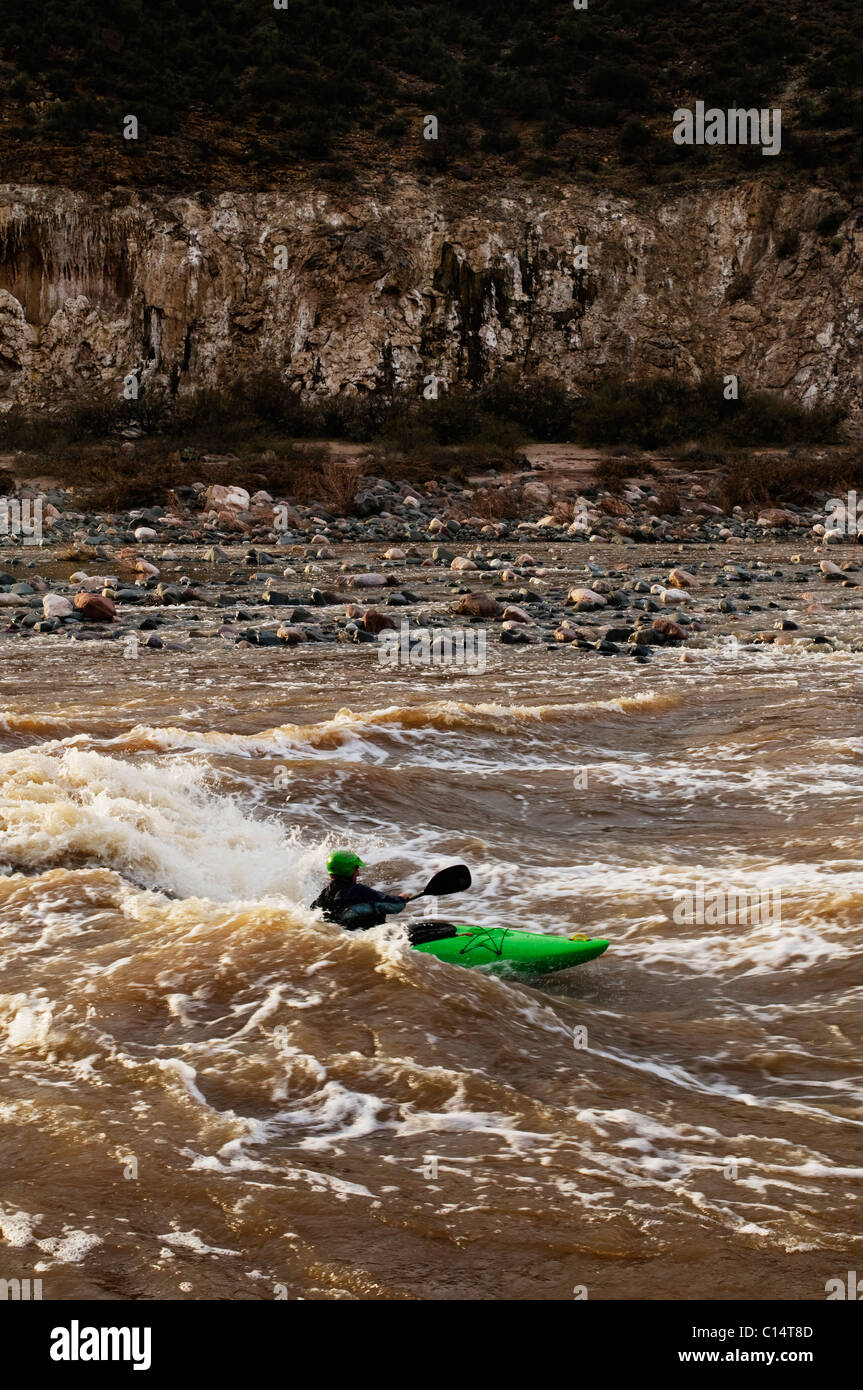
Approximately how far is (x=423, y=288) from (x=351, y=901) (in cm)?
2984

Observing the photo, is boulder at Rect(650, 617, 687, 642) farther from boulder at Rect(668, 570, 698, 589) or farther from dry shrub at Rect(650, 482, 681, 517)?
dry shrub at Rect(650, 482, 681, 517)

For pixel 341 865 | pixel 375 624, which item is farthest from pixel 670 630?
pixel 341 865

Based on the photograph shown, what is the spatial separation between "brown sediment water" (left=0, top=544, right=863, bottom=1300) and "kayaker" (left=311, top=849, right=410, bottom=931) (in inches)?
5.0

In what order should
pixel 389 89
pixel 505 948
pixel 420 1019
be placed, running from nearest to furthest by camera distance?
pixel 420 1019 < pixel 505 948 < pixel 389 89

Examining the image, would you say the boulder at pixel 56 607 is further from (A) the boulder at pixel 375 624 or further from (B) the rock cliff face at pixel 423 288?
(B) the rock cliff face at pixel 423 288

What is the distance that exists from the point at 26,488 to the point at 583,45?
1071 inches

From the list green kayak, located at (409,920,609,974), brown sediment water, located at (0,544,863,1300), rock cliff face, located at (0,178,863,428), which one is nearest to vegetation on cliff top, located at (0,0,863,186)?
rock cliff face, located at (0,178,863,428)

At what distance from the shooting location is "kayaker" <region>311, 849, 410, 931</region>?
16.8 ft

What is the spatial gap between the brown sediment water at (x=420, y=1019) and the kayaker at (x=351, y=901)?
5.0 inches

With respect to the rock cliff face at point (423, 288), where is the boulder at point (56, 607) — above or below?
below

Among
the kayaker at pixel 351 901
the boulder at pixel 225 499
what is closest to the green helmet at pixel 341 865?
the kayaker at pixel 351 901

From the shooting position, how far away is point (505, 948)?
4820 mm

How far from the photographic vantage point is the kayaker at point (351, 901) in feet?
16.8

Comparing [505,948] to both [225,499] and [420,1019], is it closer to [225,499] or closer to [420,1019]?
[420,1019]
